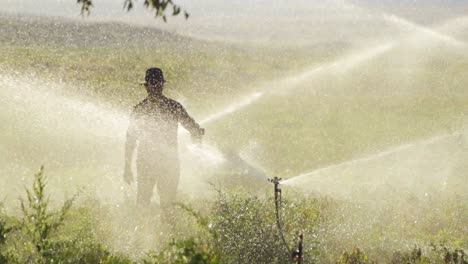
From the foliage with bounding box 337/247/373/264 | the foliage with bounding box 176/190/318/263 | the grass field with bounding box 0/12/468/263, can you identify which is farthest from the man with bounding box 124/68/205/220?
the foliage with bounding box 337/247/373/264

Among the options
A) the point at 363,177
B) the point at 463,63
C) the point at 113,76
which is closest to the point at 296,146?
the point at 363,177

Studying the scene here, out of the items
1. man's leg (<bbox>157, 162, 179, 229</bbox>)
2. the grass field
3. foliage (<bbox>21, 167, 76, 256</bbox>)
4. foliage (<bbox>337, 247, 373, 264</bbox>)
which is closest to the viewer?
foliage (<bbox>21, 167, 76, 256</bbox>)

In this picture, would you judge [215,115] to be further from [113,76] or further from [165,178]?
[165,178]

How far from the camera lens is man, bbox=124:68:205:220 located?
8.66m

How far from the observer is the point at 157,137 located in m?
8.88

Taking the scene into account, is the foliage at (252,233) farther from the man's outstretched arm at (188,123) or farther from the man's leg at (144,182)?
the man's leg at (144,182)

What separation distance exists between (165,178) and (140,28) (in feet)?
154

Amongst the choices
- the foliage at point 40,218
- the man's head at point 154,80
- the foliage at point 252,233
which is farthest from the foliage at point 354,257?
the man's head at point 154,80

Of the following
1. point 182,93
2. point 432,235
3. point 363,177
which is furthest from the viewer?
point 182,93

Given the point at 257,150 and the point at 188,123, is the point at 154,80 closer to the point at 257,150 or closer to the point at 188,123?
the point at 188,123

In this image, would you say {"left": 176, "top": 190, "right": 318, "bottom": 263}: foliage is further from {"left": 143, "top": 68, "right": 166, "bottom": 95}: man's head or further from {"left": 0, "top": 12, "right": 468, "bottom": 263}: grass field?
{"left": 143, "top": 68, "right": 166, "bottom": 95}: man's head

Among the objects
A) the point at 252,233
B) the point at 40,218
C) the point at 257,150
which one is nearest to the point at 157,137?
the point at 252,233

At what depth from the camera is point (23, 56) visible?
30.5 m

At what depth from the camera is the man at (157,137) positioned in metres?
8.66
